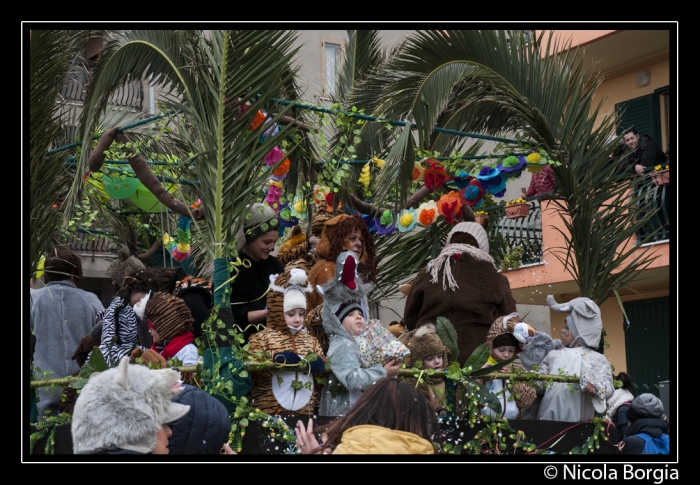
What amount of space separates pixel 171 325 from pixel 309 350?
0.83m

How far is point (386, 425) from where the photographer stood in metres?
3.98

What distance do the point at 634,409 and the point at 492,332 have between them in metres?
2.30

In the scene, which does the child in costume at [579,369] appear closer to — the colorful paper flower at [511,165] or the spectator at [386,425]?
the colorful paper flower at [511,165]

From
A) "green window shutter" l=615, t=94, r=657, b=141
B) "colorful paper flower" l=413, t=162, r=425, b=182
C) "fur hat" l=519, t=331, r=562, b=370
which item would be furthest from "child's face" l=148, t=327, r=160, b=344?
"green window shutter" l=615, t=94, r=657, b=141

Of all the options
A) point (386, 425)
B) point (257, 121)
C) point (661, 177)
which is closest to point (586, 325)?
point (257, 121)

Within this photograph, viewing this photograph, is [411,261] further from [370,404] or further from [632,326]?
[632,326]

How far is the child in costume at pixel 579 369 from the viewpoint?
6363 millimetres

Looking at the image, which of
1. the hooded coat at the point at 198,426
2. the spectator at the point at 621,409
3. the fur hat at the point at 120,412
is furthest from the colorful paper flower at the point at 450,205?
the fur hat at the point at 120,412

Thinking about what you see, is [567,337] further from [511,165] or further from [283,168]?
[283,168]

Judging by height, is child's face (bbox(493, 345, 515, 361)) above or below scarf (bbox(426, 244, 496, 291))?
below

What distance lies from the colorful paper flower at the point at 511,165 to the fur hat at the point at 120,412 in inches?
187

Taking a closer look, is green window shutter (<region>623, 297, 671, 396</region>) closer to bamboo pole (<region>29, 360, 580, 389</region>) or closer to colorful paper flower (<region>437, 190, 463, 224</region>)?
colorful paper flower (<region>437, 190, 463, 224</region>)

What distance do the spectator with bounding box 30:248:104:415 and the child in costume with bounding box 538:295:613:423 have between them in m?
3.02

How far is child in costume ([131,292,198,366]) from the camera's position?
593 cm
